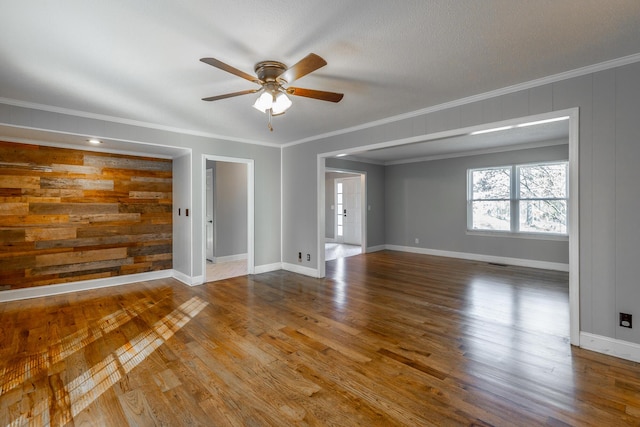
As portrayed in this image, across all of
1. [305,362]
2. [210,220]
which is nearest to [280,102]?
[305,362]

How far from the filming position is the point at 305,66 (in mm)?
2051

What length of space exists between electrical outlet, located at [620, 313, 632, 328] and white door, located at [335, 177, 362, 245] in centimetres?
672

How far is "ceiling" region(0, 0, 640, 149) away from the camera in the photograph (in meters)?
1.81

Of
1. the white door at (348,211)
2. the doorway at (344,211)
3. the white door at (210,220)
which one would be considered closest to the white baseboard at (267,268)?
the white door at (210,220)

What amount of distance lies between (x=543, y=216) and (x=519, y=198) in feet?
1.79

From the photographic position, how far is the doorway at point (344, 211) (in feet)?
30.3

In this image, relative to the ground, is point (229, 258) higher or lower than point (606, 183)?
lower

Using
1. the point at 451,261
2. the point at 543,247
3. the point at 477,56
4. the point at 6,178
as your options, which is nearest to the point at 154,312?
the point at 6,178

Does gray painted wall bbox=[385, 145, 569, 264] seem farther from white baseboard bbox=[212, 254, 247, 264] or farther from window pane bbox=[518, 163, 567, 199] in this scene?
white baseboard bbox=[212, 254, 247, 264]

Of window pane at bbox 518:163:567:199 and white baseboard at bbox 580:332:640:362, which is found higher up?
window pane at bbox 518:163:567:199

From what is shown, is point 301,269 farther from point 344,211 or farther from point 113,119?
point 344,211

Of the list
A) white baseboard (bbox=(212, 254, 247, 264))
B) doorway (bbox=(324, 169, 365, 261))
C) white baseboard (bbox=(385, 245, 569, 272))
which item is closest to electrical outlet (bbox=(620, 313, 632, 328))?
white baseboard (bbox=(385, 245, 569, 272))

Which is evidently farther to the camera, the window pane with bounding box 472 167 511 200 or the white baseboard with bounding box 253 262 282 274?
Result: the window pane with bounding box 472 167 511 200

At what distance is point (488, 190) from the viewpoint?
6.70 meters
